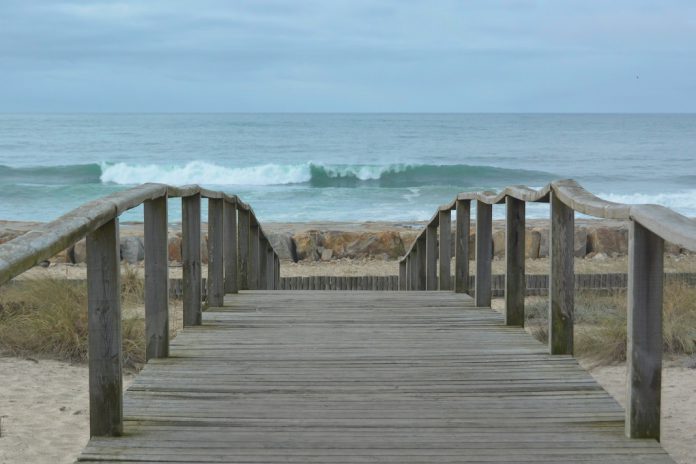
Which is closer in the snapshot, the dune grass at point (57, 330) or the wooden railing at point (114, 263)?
the wooden railing at point (114, 263)

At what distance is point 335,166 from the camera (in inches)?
1741

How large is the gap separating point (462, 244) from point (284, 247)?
35.5ft

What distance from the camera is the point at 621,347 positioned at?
789 cm

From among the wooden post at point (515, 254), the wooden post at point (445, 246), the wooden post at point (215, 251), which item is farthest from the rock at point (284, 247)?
the wooden post at point (515, 254)

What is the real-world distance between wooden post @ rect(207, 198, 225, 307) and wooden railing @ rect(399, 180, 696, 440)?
1.81 metres

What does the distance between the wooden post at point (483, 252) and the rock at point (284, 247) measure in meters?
11.5

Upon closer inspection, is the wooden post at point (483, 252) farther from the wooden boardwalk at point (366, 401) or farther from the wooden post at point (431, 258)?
the wooden post at point (431, 258)

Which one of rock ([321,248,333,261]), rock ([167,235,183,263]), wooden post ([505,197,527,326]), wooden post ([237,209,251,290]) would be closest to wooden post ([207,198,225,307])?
wooden post ([237,209,251,290])

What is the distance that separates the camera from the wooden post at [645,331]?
10.5ft

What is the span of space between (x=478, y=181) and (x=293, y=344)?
38227 mm

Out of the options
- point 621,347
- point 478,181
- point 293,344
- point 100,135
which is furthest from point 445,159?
point 293,344

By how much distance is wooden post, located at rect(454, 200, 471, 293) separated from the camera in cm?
721

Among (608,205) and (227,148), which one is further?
(227,148)

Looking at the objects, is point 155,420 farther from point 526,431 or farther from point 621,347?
point 621,347
